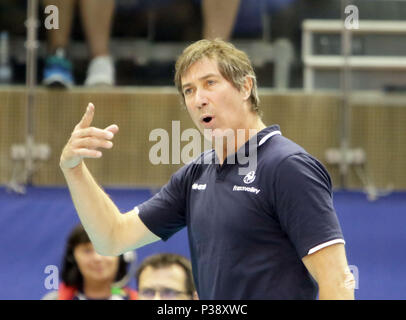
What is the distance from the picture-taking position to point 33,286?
300 centimetres

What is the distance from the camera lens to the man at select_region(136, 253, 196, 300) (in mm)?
2270

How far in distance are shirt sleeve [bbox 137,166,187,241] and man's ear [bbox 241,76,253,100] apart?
235 millimetres

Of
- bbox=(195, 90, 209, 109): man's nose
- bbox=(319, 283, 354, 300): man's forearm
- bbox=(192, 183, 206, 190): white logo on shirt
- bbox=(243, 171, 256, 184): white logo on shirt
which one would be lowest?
bbox=(319, 283, 354, 300): man's forearm

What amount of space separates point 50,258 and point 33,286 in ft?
0.45

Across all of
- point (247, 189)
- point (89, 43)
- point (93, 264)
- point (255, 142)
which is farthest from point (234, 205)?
point (89, 43)

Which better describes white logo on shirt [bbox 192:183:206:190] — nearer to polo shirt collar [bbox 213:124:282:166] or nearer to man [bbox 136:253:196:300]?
polo shirt collar [bbox 213:124:282:166]

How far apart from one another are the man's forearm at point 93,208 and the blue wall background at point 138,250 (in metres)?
1.36

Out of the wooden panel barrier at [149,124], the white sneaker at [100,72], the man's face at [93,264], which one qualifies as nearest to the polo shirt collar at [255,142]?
the man's face at [93,264]

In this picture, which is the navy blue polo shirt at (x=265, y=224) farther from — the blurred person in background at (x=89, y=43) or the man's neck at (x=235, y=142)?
the blurred person in background at (x=89, y=43)

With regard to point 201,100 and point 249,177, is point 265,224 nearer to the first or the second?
point 249,177

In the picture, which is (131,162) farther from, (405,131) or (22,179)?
(405,131)

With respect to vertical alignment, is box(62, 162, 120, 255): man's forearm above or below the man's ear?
below

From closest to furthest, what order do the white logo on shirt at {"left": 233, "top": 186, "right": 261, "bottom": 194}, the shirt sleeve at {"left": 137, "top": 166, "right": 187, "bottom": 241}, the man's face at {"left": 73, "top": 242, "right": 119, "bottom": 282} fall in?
the white logo on shirt at {"left": 233, "top": 186, "right": 261, "bottom": 194}, the shirt sleeve at {"left": 137, "top": 166, "right": 187, "bottom": 241}, the man's face at {"left": 73, "top": 242, "right": 119, "bottom": 282}

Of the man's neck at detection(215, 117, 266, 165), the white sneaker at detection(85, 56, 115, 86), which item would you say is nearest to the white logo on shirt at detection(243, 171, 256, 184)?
the man's neck at detection(215, 117, 266, 165)
